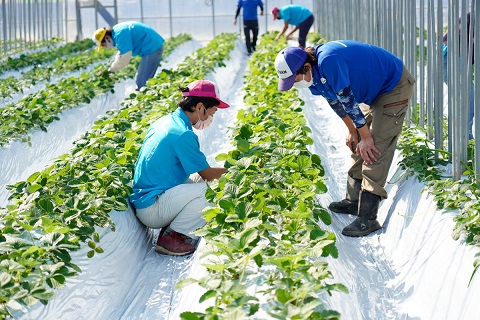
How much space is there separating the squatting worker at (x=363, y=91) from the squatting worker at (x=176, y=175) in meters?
0.62

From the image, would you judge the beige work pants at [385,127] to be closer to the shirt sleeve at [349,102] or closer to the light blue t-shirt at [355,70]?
the light blue t-shirt at [355,70]

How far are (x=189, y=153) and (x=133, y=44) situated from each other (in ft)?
17.1

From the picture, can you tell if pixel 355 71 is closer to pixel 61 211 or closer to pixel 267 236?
pixel 267 236

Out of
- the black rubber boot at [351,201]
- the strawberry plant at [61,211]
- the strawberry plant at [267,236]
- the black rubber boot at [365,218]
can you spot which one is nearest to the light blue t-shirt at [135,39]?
the strawberry plant at [61,211]

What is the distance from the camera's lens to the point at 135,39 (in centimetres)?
917

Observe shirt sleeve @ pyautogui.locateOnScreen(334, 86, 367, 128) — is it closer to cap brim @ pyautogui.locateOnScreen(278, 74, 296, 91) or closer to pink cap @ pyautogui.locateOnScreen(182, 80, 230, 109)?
cap brim @ pyautogui.locateOnScreen(278, 74, 296, 91)

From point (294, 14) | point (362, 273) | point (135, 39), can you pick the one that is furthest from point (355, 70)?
point (294, 14)

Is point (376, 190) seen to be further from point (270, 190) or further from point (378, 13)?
point (378, 13)

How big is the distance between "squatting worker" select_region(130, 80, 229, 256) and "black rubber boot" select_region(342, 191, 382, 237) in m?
0.97

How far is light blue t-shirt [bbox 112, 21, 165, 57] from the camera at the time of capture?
8.87 metres

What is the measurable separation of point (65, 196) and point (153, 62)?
5.73 m

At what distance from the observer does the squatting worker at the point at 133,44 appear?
870cm

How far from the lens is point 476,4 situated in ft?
13.5

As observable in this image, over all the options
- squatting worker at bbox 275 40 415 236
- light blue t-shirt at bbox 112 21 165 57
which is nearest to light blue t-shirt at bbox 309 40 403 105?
squatting worker at bbox 275 40 415 236
